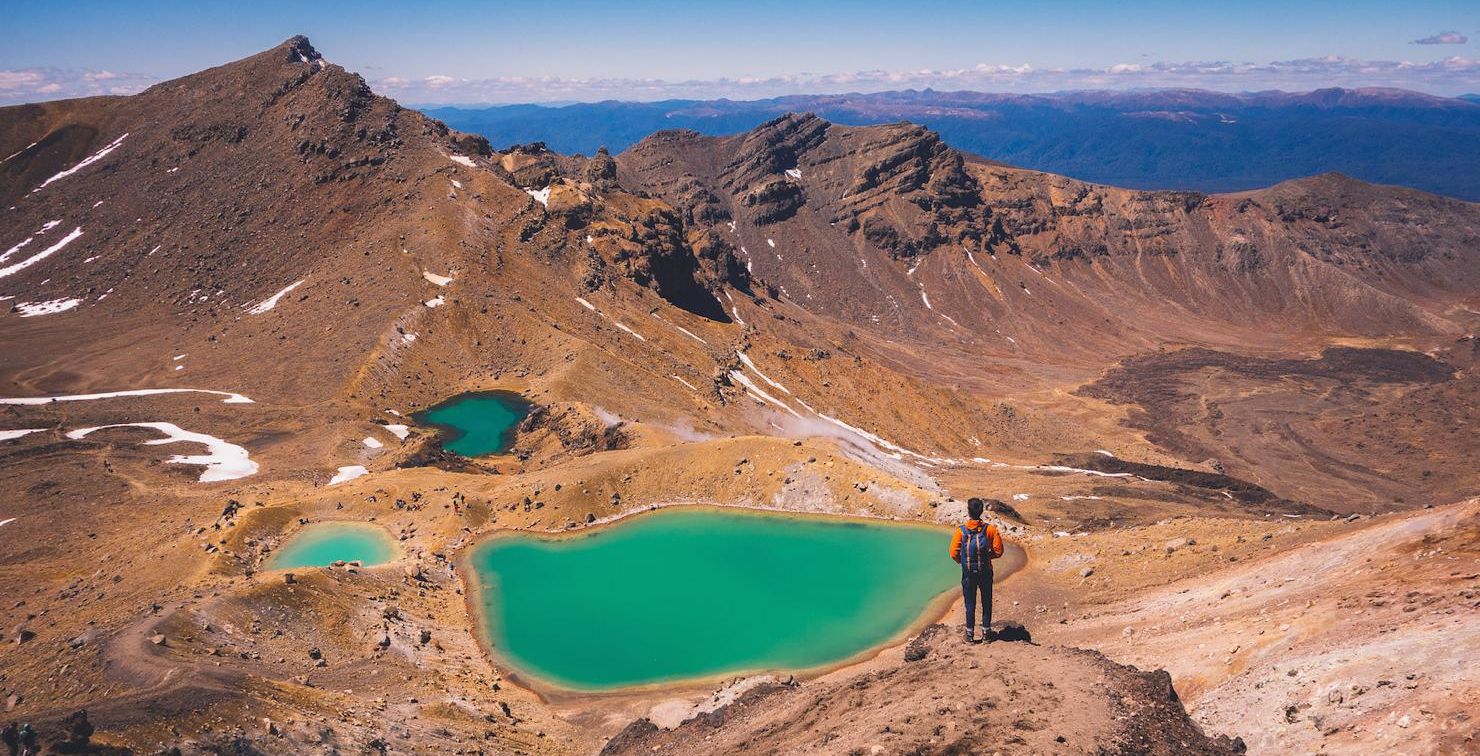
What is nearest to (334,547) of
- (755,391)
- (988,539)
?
(988,539)

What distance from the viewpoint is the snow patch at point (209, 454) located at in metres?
74.8

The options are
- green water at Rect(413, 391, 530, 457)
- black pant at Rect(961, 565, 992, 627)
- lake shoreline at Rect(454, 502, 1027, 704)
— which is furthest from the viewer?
green water at Rect(413, 391, 530, 457)

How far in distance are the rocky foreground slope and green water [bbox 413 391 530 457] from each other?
281 cm

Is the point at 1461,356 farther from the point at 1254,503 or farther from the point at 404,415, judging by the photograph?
the point at 404,415

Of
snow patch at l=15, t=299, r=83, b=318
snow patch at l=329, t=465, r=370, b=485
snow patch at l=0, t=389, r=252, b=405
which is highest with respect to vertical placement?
snow patch at l=15, t=299, r=83, b=318

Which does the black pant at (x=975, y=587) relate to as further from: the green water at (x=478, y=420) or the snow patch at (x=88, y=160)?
the snow patch at (x=88, y=160)

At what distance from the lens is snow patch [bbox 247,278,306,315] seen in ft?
386

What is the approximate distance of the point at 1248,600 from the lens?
33.0 m

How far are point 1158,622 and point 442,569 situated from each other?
41.7 metres

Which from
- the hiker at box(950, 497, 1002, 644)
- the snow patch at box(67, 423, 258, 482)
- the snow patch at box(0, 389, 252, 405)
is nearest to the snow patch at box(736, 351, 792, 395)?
the snow patch at box(0, 389, 252, 405)

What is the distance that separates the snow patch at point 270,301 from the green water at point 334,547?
7179 cm

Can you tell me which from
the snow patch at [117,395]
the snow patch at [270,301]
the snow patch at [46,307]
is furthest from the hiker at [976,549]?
the snow patch at [46,307]

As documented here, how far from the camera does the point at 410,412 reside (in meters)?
93.9

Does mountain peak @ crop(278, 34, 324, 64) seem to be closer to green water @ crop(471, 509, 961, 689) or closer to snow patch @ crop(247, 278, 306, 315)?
snow patch @ crop(247, 278, 306, 315)
